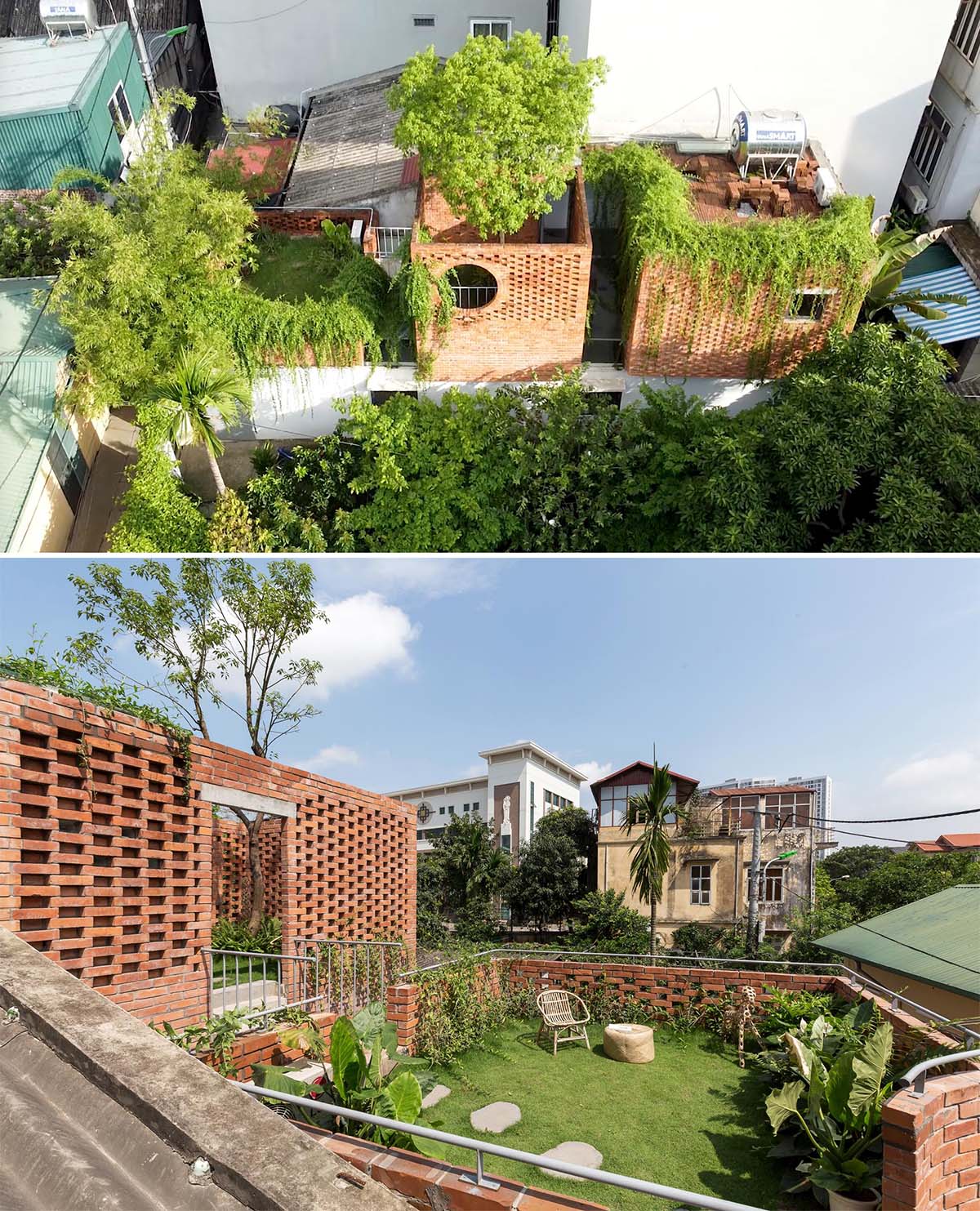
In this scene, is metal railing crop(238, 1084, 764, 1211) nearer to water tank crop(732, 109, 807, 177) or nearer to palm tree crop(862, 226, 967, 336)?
palm tree crop(862, 226, 967, 336)

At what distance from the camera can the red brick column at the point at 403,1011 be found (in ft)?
22.7

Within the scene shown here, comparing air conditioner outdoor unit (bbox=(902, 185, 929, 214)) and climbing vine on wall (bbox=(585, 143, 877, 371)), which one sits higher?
air conditioner outdoor unit (bbox=(902, 185, 929, 214))

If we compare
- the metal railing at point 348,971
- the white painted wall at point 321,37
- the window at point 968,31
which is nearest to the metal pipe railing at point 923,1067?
the metal railing at point 348,971

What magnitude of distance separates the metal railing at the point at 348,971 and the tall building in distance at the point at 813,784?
13493mm

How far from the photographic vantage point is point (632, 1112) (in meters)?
6.32

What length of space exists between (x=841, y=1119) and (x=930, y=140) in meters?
13.5

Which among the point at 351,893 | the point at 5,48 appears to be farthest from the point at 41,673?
the point at 5,48

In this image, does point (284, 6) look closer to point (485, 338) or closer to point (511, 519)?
point (485, 338)

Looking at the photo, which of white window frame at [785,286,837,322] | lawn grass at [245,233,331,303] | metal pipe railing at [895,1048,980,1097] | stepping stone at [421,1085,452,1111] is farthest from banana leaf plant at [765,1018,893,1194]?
lawn grass at [245,233,331,303]

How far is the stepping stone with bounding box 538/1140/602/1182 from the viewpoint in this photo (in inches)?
211

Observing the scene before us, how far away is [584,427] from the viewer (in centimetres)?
1027

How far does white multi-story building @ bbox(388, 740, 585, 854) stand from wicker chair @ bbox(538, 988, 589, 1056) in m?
15.9

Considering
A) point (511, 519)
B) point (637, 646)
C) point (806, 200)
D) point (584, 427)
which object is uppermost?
point (806, 200)

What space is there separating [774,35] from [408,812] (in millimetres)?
10255
